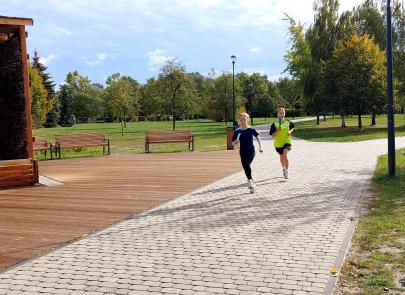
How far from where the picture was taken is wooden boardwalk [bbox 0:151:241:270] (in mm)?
5754

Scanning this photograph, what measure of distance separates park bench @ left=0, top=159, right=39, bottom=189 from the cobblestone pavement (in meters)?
4.02

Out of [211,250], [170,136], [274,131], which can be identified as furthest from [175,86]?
[211,250]

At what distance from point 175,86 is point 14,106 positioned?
29489 millimetres

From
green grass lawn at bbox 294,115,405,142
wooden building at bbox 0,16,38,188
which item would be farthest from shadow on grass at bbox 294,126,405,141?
wooden building at bbox 0,16,38,188

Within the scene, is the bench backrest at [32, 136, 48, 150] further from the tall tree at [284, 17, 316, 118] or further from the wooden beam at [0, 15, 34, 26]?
the tall tree at [284, 17, 316, 118]

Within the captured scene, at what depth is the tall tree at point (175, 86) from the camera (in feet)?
126

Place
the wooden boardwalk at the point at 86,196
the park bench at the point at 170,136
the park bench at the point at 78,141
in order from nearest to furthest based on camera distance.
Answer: the wooden boardwalk at the point at 86,196, the park bench at the point at 78,141, the park bench at the point at 170,136

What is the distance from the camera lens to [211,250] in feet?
16.4

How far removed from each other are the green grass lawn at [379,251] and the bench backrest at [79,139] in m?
12.8

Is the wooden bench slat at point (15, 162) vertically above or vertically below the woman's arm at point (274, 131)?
below

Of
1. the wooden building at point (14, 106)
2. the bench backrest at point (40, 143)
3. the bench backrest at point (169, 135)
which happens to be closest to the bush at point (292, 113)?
the bench backrest at point (169, 135)

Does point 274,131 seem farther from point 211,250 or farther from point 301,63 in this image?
point 301,63

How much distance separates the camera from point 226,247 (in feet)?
16.8

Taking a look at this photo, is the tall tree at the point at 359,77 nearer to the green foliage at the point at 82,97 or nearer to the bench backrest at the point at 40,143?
the bench backrest at the point at 40,143
